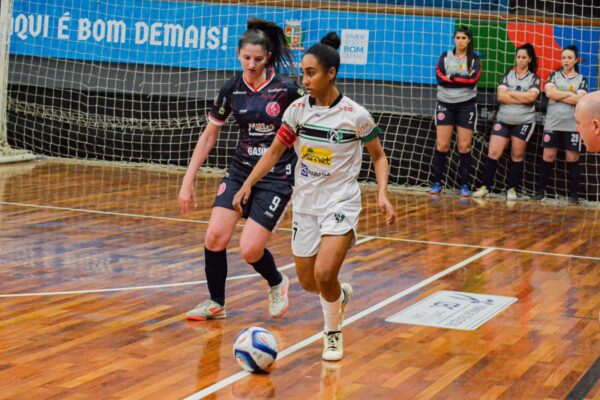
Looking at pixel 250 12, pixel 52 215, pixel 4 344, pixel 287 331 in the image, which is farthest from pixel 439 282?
pixel 250 12

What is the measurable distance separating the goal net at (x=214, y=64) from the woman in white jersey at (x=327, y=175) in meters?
7.41

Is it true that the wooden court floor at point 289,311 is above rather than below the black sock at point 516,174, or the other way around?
below

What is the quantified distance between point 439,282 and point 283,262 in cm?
130

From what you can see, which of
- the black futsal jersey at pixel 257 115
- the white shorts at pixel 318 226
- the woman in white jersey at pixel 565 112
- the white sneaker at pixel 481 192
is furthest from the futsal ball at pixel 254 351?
the white sneaker at pixel 481 192

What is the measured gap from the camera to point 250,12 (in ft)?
45.5

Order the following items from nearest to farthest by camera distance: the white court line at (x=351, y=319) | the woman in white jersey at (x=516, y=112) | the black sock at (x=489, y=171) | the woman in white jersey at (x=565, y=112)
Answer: the white court line at (x=351, y=319)
the woman in white jersey at (x=565, y=112)
the woman in white jersey at (x=516, y=112)
the black sock at (x=489, y=171)

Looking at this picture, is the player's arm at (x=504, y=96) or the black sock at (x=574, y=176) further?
the player's arm at (x=504, y=96)

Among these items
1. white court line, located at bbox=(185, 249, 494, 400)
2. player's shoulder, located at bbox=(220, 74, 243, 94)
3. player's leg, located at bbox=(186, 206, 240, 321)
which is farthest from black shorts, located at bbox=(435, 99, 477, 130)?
player's leg, located at bbox=(186, 206, 240, 321)

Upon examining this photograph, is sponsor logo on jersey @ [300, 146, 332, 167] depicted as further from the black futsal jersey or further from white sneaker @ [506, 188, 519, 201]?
white sneaker @ [506, 188, 519, 201]

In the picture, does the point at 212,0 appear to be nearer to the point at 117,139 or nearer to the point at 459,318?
the point at 117,139

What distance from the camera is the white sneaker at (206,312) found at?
6422mm

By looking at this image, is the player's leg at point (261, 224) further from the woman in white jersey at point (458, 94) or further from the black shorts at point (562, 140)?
the black shorts at point (562, 140)

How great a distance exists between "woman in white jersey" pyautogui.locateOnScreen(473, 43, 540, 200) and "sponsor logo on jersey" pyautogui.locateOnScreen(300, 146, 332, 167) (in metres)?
7.19

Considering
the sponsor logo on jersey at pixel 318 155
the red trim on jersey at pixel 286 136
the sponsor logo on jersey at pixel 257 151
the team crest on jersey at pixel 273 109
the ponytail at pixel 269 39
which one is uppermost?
the ponytail at pixel 269 39
